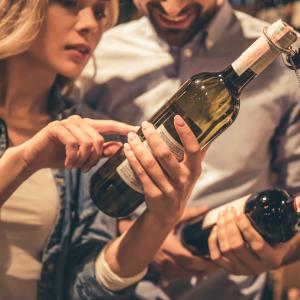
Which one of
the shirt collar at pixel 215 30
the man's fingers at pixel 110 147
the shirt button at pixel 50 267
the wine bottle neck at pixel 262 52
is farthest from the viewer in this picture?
the shirt collar at pixel 215 30

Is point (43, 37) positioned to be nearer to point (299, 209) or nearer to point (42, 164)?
point (42, 164)

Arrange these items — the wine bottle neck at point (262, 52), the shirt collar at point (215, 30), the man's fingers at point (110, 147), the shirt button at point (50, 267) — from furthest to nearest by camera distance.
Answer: the shirt collar at point (215, 30)
the shirt button at point (50, 267)
the man's fingers at point (110, 147)
the wine bottle neck at point (262, 52)

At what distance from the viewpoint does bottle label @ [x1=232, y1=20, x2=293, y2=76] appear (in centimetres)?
63

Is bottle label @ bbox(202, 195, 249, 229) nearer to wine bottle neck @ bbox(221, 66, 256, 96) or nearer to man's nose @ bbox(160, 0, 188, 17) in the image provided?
wine bottle neck @ bbox(221, 66, 256, 96)

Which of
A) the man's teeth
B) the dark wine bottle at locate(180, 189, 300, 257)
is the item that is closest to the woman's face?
the man's teeth

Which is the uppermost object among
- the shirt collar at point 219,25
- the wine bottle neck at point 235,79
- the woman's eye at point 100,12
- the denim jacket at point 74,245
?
the woman's eye at point 100,12

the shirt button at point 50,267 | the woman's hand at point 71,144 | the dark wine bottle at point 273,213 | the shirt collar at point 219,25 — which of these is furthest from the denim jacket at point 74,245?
the shirt collar at point 219,25

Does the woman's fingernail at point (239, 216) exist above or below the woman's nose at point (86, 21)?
below

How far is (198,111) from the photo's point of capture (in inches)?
27.3

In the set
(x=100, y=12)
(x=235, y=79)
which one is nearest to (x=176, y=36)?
(x=100, y=12)

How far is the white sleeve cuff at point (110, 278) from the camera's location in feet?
2.67

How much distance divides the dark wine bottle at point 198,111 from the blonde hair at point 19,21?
23cm

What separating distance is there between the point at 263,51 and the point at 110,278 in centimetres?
42

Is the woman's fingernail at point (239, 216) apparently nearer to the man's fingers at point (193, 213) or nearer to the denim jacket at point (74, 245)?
the man's fingers at point (193, 213)
